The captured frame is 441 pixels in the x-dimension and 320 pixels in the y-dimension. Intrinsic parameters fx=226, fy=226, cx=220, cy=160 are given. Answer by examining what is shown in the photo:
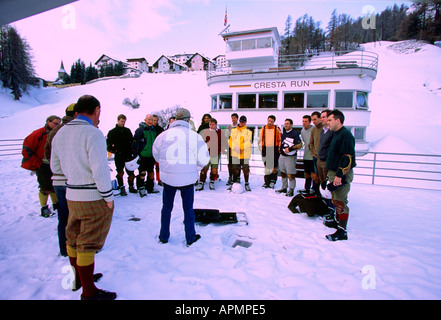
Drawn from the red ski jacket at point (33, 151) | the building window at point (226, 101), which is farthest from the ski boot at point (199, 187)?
the building window at point (226, 101)

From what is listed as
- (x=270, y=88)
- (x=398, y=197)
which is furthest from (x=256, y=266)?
(x=270, y=88)

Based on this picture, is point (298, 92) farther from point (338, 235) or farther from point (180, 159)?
point (180, 159)

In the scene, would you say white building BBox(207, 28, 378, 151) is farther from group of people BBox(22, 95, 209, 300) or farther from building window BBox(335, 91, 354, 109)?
group of people BBox(22, 95, 209, 300)

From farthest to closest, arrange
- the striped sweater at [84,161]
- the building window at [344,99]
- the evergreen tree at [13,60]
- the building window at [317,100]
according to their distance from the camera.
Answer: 1. the evergreen tree at [13,60]
2. the building window at [317,100]
3. the building window at [344,99]
4. the striped sweater at [84,161]

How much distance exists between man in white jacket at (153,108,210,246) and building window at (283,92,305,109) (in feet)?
45.0

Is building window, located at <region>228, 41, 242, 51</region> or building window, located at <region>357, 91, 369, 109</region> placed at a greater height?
building window, located at <region>228, 41, 242, 51</region>

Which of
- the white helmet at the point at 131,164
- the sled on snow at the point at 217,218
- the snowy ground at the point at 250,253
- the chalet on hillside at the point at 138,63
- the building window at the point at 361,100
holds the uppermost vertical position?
the chalet on hillside at the point at 138,63

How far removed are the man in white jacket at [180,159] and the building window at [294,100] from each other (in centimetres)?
1371

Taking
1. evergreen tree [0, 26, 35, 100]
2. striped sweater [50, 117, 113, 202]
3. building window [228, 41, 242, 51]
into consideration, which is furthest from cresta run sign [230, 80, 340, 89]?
evergreen tree [0, 26, 35, 100]

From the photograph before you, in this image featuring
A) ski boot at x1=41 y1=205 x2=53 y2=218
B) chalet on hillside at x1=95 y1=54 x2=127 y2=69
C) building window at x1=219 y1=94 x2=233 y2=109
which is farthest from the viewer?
chalet on hillside at x1=95 y1=54 x2=127 y2=69

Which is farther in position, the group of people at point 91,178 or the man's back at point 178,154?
the man's back at point 178,154

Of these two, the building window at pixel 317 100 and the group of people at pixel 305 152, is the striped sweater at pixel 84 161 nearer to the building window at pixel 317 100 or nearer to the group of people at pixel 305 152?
the group of people at pixel 305 152

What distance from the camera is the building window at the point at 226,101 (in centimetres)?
1726

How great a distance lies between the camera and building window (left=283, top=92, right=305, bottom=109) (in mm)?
15555
